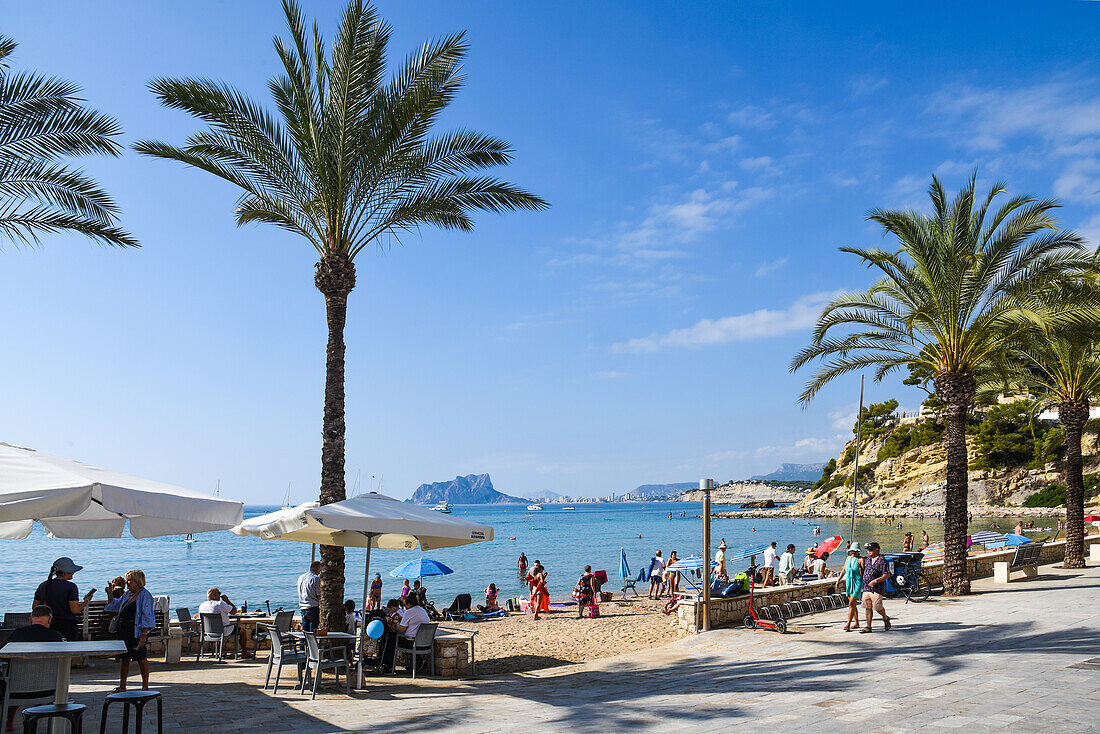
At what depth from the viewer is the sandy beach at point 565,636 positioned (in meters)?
13.6

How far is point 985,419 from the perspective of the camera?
300ft

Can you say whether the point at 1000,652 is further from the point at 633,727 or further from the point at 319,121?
the point at 319,121

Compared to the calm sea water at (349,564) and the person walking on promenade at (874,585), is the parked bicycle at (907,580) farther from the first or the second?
the calm sea water at (349,564)

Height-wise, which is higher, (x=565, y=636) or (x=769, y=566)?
(x=769, y=566)

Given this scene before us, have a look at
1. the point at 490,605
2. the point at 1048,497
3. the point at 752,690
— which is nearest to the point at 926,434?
the point at 1048,497

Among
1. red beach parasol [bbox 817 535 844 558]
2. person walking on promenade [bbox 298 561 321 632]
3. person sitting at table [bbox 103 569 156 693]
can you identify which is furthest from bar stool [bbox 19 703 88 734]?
red beach parasol [bbox 817 535 844 558]

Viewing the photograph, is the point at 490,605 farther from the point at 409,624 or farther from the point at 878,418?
the point at 878,418

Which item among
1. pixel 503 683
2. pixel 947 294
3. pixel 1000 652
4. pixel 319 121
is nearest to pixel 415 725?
pixel 503 683

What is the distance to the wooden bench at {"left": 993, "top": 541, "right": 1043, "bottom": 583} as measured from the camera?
61.9 feet

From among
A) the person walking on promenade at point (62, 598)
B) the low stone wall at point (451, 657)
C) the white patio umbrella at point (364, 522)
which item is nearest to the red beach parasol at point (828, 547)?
A: the low stone wall at point (451, 657)

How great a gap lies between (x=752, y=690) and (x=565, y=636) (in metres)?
9.40

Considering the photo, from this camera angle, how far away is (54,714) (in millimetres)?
5613

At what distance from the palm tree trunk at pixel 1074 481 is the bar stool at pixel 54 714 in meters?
23.3

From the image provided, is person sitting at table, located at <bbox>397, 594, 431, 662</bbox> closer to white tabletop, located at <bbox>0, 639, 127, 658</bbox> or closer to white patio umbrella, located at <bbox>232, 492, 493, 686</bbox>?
white patio umbrella, located at <bbox>232, 492, 493, 686</bbox>
